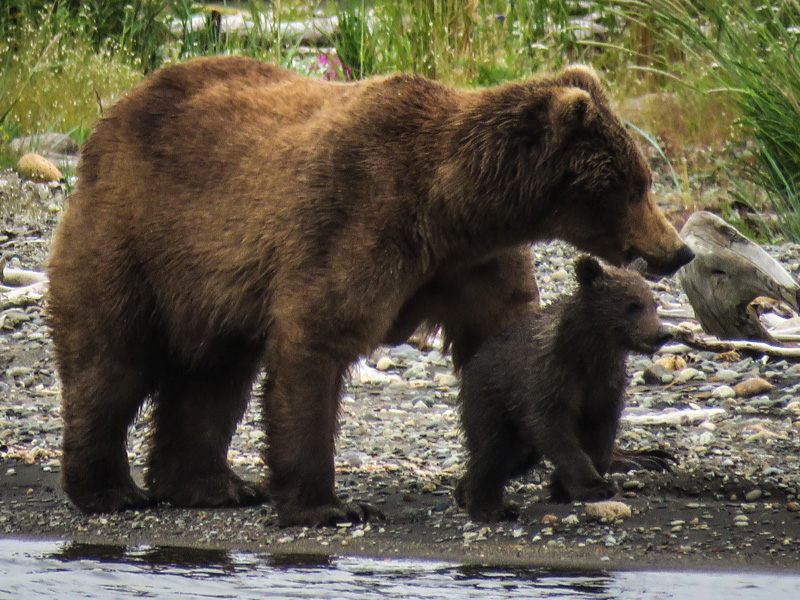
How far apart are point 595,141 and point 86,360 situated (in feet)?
7.10

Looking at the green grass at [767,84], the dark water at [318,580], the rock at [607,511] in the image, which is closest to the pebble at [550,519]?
the rock at [607,511]

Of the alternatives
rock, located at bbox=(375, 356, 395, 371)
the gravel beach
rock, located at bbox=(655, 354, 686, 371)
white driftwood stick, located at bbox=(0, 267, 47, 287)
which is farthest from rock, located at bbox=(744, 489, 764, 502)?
white driftwood stick, located at bbox=(0, 267, 47, 287)

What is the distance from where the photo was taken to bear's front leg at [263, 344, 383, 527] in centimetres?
436

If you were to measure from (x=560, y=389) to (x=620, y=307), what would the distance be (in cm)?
41

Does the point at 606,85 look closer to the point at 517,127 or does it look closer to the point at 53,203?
Answer: the point at 53,203

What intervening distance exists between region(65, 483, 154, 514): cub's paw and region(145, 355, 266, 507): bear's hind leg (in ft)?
0.59

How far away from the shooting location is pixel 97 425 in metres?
4.96

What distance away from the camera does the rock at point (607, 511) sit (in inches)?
171

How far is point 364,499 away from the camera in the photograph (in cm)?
493

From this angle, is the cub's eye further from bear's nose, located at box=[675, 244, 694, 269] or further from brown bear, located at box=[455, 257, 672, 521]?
bear's nose, located at box=[675, 244, 694, 269]

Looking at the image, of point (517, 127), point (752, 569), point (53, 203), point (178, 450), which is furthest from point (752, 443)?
point (53, 203)

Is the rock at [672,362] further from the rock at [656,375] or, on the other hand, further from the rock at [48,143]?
the rock at [48,143]

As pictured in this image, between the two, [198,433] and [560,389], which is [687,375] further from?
[198,433]

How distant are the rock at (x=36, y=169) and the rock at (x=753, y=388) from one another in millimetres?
6437
